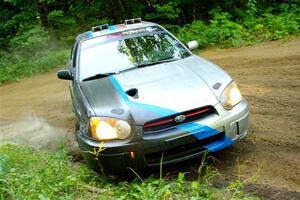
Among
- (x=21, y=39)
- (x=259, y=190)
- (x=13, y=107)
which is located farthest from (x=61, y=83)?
(x=259, y=190)

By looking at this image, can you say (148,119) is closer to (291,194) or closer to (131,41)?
(291,194)

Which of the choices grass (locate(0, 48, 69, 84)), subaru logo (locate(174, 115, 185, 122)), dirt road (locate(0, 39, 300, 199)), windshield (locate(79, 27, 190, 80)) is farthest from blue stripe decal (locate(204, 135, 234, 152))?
grass (locate(0, 48, 69, 84))

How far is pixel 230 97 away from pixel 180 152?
0.84m

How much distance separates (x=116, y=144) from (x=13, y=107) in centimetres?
622

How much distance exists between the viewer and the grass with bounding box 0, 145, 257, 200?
3612 mm

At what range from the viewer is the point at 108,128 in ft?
13.1

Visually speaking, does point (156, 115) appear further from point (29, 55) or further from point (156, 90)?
point (29, 55)

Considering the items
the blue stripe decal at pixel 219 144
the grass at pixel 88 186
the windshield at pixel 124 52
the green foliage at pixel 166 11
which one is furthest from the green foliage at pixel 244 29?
the grass at pixel 88 186

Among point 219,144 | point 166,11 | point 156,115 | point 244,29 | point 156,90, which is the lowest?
point 244,29

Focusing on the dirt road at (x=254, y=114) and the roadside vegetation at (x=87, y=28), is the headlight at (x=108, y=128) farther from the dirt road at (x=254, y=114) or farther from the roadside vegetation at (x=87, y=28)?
the dirt road at (x=254, y=114)

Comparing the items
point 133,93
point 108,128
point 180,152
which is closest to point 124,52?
point 133,93

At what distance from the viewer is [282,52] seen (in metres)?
8.99

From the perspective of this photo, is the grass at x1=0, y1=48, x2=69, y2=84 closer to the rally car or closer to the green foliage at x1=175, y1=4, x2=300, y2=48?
the green foliage at x1=175, y1=4, x2=300, y2=48

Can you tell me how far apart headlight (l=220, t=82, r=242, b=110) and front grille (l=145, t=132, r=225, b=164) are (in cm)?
32
